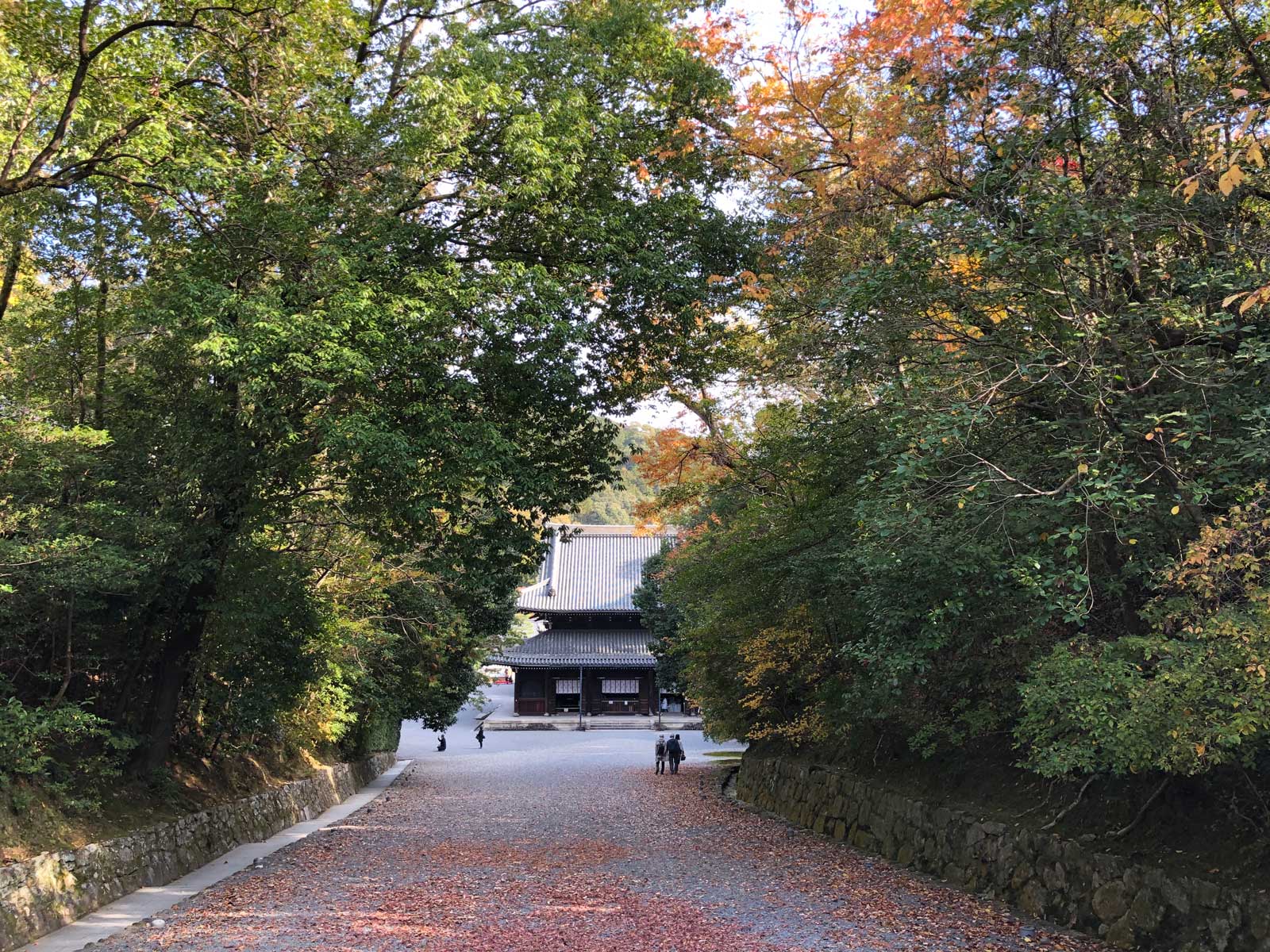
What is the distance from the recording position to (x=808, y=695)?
1477 centimetres

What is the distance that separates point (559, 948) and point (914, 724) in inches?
201

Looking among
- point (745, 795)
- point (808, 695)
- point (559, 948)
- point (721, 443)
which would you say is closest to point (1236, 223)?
point (559, 948)

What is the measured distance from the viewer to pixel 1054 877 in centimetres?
752

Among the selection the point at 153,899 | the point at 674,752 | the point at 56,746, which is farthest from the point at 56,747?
the point at 674,752

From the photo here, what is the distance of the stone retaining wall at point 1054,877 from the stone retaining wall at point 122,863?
27.0ft

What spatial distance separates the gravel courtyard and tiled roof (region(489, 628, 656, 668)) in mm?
23465

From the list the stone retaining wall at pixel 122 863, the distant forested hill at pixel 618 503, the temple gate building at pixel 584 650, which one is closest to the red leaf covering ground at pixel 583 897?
the stone retaining wall at pixel 122 863

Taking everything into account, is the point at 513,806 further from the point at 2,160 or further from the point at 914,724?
the point at 2,160

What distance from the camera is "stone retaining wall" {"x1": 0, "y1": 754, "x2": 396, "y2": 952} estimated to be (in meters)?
6.89

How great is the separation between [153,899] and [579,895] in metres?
4.16

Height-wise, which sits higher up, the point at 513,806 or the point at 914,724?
the point at 914,724

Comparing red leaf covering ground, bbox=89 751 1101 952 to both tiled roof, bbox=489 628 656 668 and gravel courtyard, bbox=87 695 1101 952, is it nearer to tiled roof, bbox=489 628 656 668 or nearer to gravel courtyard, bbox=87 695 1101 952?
gravel courtyard, bbox=87 695 1101 952

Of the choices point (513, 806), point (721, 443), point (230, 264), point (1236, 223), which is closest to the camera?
point (1236, 223)

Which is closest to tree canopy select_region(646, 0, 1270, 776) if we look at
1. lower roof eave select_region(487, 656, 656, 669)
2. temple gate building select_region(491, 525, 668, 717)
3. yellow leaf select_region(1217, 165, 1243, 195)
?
yellow leaf select_region(1217, 165, 1243, 195)
